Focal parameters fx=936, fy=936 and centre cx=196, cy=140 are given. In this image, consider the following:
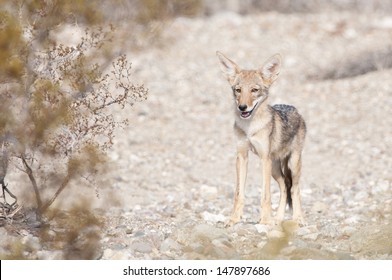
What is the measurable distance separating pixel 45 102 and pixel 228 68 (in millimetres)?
1631

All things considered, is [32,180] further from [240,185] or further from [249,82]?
[249,82]

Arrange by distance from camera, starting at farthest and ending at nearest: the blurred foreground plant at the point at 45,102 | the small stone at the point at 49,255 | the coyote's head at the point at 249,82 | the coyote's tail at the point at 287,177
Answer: the coyote's tail at the point at 287,177
the coyote's head at the point at 249,82
the blurred foreground plant at the point at 45,102
the small stone at the point at 49,255

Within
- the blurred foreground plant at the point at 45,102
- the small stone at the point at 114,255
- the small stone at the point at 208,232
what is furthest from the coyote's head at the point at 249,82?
the small stone at the point at 114,255

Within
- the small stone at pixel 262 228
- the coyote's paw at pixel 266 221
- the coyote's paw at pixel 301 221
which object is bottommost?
the small stone at pixel 262 228

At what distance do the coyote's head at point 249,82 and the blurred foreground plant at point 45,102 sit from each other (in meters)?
0.84

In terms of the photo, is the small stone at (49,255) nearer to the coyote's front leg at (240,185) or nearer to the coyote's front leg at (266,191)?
the coyote's front leg at (240,185)

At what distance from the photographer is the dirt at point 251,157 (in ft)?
24.2

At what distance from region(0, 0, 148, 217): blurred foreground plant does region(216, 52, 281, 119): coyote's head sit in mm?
845

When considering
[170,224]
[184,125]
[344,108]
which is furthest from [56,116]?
[344,108]

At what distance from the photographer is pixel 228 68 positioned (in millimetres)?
7977

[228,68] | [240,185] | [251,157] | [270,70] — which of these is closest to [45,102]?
[228,68]

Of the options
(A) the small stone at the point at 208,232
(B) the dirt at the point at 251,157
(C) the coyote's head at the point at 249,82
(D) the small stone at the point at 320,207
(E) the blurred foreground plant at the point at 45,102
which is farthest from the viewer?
(D) the small stone at the point at 320,207
